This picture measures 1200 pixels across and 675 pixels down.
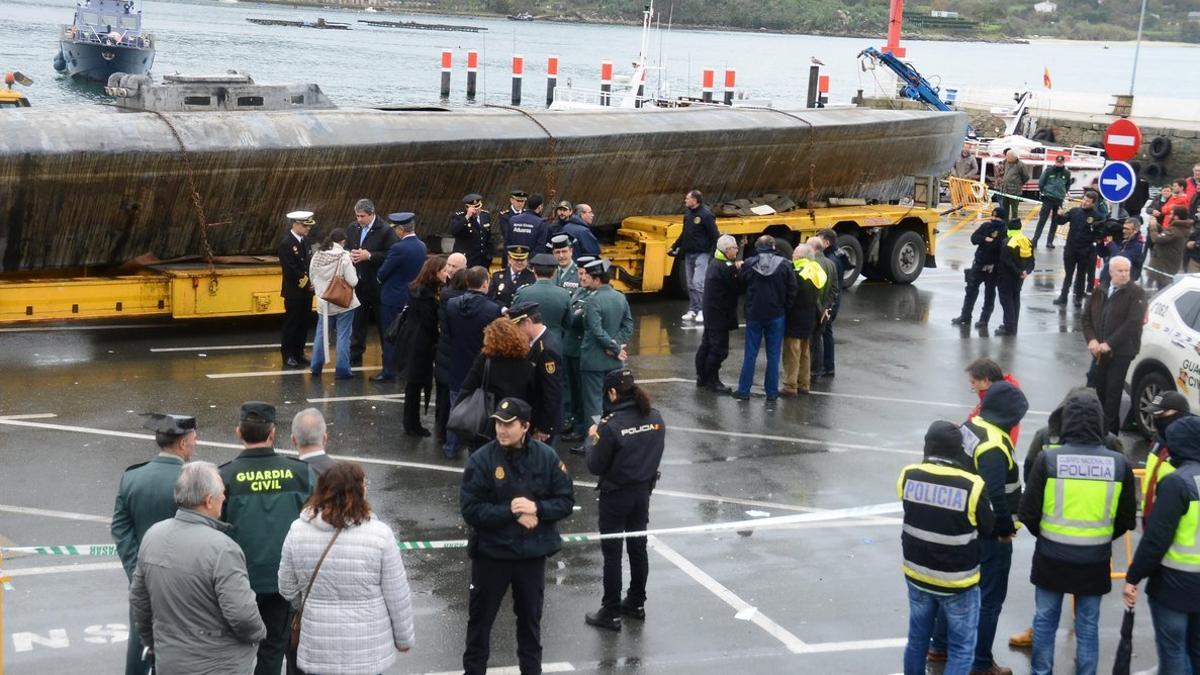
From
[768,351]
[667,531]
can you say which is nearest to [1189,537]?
[667,531]

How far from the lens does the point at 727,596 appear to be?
9.57 meters

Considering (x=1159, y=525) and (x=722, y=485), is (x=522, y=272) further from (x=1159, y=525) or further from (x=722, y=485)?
(x=1159, y=525)

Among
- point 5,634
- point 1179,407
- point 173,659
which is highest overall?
point 1179,407

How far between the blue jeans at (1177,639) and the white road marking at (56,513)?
268 inches

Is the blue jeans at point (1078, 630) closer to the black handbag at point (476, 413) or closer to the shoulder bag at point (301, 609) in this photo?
the black handbag at point (476, 413)

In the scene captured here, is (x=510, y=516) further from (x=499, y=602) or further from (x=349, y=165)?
(x=349, y=165)

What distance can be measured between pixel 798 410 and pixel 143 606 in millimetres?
9137

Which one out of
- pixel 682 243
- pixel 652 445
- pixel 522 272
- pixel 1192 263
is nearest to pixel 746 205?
pixel 682 243

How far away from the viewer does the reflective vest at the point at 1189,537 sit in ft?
25.4

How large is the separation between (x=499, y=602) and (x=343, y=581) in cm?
153

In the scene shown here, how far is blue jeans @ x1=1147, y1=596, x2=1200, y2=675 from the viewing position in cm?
798

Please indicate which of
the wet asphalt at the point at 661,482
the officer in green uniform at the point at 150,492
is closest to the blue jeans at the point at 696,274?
the wet asphalt at the point at 661,482

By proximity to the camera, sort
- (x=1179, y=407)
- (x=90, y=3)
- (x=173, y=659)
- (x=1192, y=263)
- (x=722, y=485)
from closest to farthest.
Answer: (x=173, y=659), (x=1179, y=407), (x=722, y=485), (x=1192, y=263), (x=90, y=3)

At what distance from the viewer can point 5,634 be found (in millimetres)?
8422
